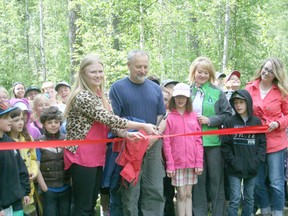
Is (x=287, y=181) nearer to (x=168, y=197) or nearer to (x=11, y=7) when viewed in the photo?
(x=168, y=197)

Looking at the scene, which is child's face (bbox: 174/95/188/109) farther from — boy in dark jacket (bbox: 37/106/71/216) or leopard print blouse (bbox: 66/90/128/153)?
boy in dark jacket (bbox: 37/106/71/216)

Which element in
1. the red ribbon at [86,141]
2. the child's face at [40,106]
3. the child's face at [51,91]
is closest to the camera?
the red ribbon at [86,141]

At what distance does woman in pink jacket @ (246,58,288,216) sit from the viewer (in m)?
5.32

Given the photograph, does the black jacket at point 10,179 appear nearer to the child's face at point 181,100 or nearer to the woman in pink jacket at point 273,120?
the child's face at point 181,100

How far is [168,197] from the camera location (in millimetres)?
5652

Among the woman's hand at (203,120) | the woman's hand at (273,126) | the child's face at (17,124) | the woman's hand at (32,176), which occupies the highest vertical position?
the child's face at (17,124)

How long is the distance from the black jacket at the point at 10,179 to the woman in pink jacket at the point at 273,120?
10.9ft

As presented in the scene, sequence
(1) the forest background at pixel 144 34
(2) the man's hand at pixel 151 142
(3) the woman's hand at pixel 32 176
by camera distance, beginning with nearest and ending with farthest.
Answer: (3) the woman's hand at pixel 32 176 → (2) the man's hand at pixel 151 142 → (1) the forest background at pixel 144 34

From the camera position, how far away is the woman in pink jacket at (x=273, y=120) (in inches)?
209

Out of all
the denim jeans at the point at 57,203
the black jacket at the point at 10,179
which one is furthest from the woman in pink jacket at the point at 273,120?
the black jacket at the point at 10,179

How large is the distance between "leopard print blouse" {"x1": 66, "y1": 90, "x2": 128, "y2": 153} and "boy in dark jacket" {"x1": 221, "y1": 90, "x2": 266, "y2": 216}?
5.85 feet

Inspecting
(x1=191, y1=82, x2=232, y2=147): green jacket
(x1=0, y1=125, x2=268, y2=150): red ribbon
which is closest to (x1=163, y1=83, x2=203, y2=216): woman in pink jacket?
(x1=191, y1=82, x2=232, y2=147): green jacket

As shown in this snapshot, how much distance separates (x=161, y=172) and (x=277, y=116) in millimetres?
1939

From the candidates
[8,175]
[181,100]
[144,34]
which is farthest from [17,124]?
[144,34]
